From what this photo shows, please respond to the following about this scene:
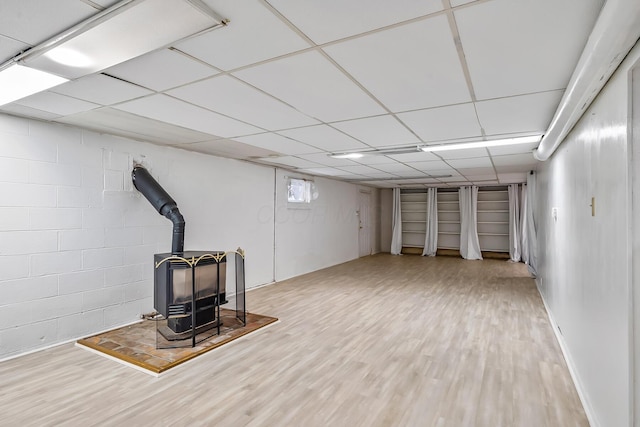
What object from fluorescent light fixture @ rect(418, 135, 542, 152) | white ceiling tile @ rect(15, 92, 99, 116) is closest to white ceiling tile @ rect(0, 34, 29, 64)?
white ceiling tile @ rect(15, 92, 99, 116)

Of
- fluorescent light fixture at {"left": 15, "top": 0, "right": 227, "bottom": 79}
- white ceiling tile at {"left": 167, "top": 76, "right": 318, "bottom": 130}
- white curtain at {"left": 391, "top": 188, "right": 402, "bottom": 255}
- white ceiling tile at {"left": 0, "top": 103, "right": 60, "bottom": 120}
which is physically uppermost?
white ceiling tile at {"left": 0, "top": 103, "right": 60, "bottom": 120}

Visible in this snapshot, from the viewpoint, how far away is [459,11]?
140cm

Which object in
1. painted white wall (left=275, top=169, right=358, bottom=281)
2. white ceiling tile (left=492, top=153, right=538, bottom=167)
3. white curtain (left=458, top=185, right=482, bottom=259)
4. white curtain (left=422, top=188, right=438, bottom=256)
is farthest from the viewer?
white curtain (left=422, top=188, right=438, bottom=256)

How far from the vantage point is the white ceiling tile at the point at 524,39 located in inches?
53.9

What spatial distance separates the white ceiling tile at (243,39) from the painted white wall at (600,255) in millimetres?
1540

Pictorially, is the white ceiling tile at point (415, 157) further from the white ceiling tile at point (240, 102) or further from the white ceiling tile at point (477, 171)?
the white ceiling tile at point (240, 102)

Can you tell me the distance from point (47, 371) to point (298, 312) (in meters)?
2.57

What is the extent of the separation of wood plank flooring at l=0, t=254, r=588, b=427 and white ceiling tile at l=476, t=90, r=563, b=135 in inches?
85.1

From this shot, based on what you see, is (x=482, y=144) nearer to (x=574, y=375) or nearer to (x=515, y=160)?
(x=515, y=160)

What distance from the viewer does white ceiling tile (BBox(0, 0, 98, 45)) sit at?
4.42ft

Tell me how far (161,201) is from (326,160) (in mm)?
2561

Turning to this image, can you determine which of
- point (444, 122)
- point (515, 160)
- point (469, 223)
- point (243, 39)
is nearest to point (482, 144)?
point (444, 122)

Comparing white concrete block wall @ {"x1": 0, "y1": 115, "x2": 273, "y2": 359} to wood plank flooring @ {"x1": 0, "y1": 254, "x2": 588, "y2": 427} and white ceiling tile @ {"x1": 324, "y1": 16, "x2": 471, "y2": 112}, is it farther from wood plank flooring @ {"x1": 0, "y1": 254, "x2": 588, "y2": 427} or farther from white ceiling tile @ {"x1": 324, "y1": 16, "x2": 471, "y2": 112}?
white ceiling tile @ {"x1": 324, "y1": 16, "x2": 471, "y2": 112}

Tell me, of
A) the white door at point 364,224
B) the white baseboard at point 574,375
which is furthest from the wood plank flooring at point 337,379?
the white door at point 364,224
